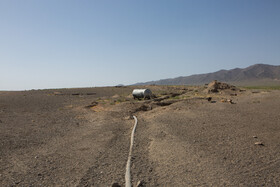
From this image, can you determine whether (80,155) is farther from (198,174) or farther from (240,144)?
(240,144)

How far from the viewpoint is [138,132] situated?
9898 mm

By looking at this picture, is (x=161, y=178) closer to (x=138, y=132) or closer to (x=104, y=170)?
(x=104, y=170)

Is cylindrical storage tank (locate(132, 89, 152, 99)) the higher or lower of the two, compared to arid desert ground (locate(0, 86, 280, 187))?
higher

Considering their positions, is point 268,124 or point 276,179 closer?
point 276,179

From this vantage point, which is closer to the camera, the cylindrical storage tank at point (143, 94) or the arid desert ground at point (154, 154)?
the arid desert ground at point (154, 154)

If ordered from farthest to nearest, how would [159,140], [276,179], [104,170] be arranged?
[159,140] → [104,170] → [276,179]

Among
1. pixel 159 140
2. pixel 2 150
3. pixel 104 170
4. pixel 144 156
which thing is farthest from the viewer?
pixel 159 140

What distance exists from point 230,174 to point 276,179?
926mm

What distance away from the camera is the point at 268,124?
960 centimetres

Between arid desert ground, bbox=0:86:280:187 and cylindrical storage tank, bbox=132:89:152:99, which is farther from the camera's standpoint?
cylindrical storage tank, bbox=132:89:152:99

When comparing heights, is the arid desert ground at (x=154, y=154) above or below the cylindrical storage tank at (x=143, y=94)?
below

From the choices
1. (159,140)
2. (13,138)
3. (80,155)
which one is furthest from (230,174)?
(13,138)

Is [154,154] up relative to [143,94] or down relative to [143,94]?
down

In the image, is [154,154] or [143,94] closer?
[154,154]
